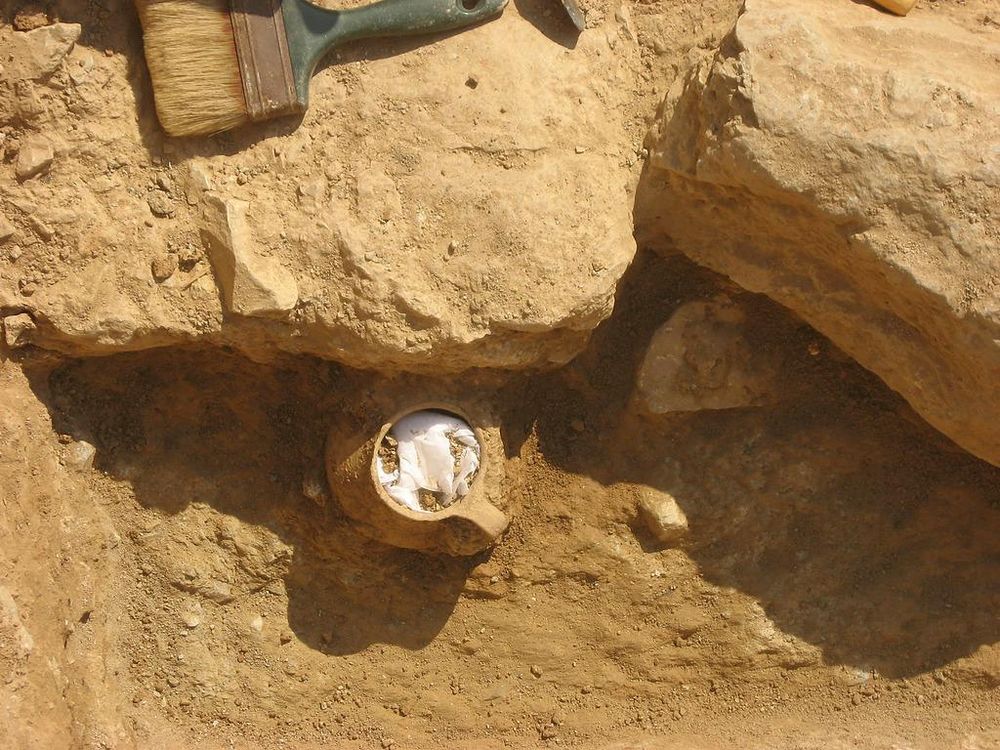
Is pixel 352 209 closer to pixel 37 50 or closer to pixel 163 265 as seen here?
pixel 163 265

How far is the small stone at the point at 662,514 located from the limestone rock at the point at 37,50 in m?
2.09

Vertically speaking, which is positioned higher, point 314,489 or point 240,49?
point 240,49

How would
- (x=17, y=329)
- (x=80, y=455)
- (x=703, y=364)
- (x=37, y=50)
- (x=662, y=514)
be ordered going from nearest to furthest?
(x=37, y=50), (x=17, y=329), (x=80, y=455), (x=703, y=364), (x=662, y=514)

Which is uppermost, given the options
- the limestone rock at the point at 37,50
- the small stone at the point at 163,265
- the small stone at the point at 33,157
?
the limestone rock at the point at 37,50

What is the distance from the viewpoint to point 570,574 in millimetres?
3127

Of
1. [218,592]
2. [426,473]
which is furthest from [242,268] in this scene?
[218,592]

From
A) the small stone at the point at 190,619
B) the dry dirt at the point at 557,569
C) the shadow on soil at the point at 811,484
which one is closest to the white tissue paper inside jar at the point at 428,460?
the dry dirt at the point at 557,569

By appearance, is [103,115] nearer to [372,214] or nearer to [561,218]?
[372,214]

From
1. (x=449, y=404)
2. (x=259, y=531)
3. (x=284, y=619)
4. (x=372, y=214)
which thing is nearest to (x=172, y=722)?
(x=284, y=619)

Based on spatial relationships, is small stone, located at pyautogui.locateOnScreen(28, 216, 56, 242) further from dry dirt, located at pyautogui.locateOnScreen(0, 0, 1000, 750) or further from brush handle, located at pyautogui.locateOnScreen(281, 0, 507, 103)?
brush handle, located at pyautogui.locateOnScreen(281, 0, 507, 103)

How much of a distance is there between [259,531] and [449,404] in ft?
2.52

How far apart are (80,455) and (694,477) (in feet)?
6.19

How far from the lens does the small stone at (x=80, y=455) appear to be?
273 cm

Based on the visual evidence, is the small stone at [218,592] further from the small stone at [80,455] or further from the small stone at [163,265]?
the small stone at [163,265]
